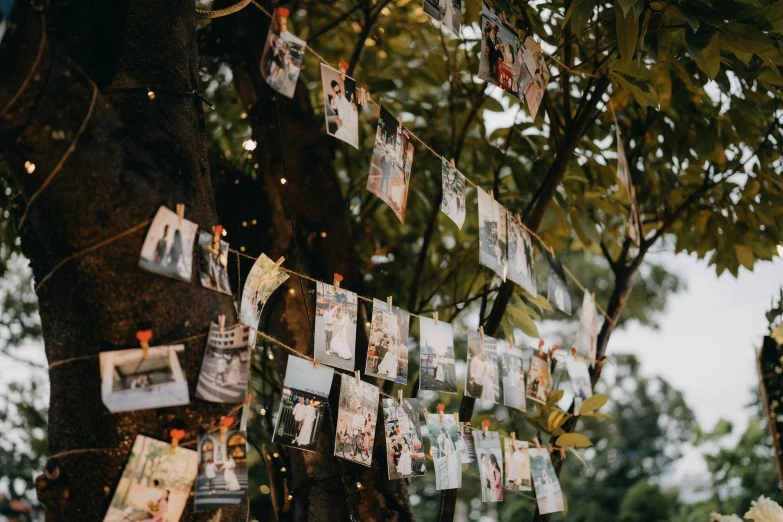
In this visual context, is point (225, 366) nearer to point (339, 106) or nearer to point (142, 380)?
point (142, 380)

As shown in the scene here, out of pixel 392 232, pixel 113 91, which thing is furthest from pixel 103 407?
pixel 392 232

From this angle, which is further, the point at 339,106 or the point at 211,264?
the point at 339,106

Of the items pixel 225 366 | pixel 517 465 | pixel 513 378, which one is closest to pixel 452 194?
pixel 513 378

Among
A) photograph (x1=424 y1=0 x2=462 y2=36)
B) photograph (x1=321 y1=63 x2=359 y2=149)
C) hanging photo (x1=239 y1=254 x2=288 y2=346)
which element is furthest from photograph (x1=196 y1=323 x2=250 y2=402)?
photograph (x1=424 y1=0 x2=462 y2=36)

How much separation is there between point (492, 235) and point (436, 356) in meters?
0.43

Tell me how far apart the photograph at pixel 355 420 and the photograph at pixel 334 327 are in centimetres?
7

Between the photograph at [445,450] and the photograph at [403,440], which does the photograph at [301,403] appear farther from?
the photograph at [445,450]

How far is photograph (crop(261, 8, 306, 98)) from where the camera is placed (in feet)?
4.97

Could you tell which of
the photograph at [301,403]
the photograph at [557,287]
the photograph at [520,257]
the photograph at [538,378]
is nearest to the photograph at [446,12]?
the photograph at [520,257]

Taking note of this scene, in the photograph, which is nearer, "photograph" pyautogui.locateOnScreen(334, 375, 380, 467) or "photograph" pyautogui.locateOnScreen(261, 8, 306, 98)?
"photograph" pyautogui.locateOnScreen(261, 8, 306, 98)

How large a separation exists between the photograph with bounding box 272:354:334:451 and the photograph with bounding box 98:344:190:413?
42 centimetres

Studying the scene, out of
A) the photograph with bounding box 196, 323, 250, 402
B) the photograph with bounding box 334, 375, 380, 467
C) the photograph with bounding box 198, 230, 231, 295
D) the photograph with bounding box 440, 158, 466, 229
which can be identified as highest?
the photograph with bounding box 440, 158, 466, 229

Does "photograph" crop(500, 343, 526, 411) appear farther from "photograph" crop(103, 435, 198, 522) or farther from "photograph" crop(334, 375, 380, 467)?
"photograph" crop(103, 435, 198, 522)

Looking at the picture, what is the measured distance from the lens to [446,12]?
1.84 m
